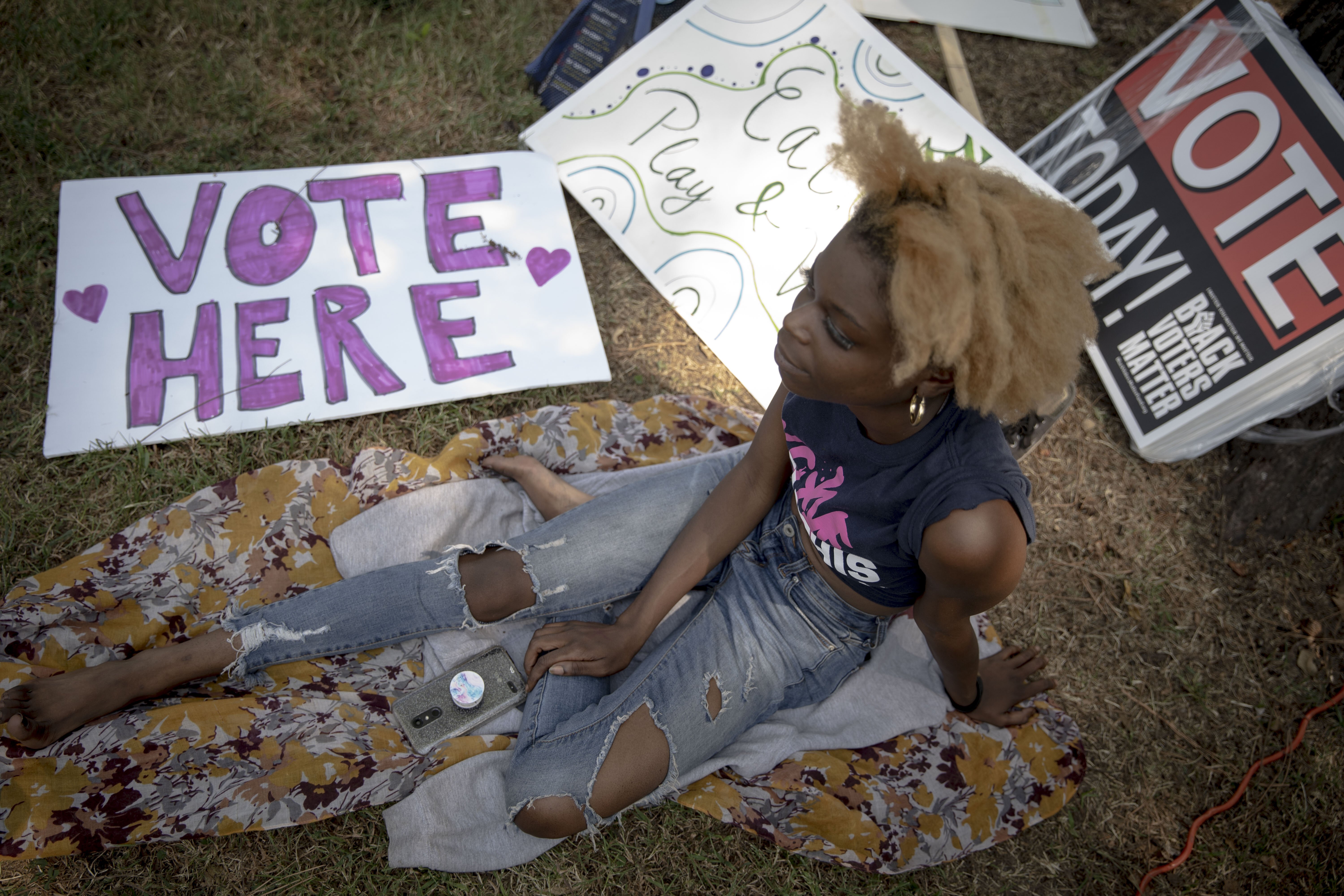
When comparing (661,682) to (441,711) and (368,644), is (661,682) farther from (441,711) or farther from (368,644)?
(368,644)

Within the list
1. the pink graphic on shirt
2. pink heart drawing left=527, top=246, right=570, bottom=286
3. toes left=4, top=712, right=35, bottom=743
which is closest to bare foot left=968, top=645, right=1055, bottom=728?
the pink graphic on shirt

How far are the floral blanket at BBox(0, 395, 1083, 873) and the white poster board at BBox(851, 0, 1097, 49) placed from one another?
2.62m

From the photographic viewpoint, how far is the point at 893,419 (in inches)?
56.5

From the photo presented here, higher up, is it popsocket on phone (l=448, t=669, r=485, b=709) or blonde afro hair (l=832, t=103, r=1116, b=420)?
blonde afro hair (l=832, t=103, r=1116, b=420)

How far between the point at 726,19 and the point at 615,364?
1.43 meters

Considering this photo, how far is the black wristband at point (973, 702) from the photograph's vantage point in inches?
80.3

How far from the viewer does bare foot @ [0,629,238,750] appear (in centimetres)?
170

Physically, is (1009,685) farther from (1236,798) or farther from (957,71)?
(957,71)

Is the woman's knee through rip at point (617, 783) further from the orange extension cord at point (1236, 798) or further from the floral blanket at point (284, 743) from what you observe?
the orange extension cord at point (1236, 798)

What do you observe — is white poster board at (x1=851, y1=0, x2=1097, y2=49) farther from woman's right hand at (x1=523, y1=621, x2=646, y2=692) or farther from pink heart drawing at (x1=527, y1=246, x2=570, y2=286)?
woman's right hand at (x1=523, y1=621, x2=646, y2=692)

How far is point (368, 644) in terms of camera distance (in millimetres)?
1846

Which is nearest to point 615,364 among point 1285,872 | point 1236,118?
point 1236,118

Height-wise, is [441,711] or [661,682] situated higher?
[441,711]

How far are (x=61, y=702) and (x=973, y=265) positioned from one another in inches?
78.5
